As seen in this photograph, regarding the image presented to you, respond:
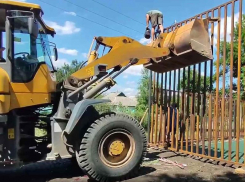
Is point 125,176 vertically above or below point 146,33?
below

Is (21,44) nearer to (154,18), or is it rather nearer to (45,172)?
(45,172)

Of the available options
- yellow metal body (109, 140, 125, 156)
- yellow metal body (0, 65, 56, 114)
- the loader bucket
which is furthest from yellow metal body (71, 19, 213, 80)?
yellow metal body (109, 140, 125, 156)

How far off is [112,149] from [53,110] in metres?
1.46

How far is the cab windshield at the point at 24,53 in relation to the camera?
5.16 meters

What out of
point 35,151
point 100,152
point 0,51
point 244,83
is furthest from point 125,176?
point 244,83

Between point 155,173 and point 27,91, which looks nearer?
point 27,91

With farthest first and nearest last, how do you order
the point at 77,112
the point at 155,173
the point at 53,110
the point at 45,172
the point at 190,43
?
the point at 190,43 → the point at 45,172 → the point at 155,173 → the point at 53,110 → the point at 77,112

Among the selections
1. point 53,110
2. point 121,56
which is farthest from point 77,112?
point 121,56

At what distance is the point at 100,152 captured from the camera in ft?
18.0

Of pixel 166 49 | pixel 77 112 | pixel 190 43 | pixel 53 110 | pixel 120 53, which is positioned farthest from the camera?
pixel 166 49

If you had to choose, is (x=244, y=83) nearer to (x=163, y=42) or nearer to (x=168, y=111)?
(x=168, y=111)

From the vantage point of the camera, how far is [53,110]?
19.4ft

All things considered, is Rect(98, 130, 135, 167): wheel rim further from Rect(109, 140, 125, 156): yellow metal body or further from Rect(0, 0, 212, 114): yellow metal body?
Rect(0, 0, 212, 114): yellow metal body

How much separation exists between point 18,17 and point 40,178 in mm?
3187
